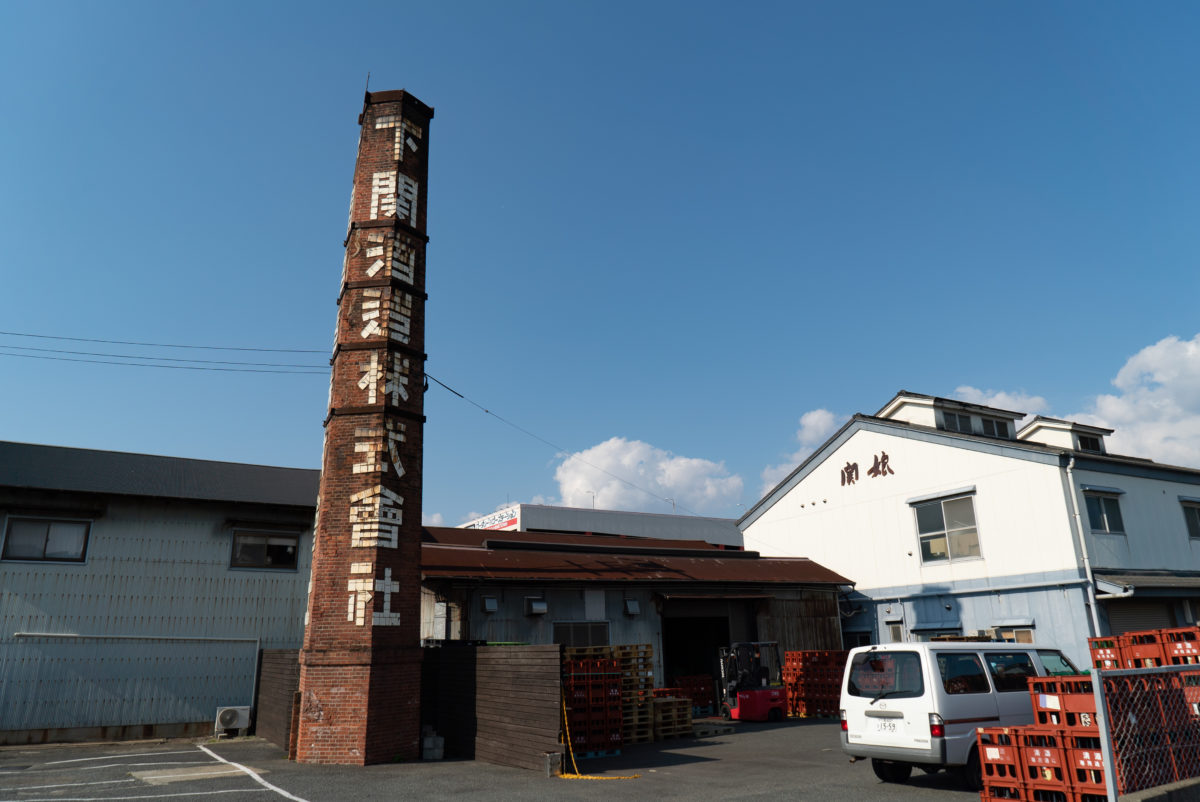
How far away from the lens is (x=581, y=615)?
2145 cm

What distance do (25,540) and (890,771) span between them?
2072 cm

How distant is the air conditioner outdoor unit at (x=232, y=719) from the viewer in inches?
772

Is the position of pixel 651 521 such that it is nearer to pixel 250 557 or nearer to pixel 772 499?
pixel 772 499

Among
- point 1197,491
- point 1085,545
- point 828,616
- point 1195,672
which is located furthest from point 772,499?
point 1195,672

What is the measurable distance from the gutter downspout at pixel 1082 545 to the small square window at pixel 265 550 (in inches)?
868

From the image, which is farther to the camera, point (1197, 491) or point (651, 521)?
point (651, 521)

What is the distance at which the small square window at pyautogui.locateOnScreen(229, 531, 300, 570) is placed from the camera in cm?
2134

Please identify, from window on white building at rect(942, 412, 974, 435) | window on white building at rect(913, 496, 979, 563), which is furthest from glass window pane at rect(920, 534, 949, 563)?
window on white building at rect(942, 412, 974, 435)

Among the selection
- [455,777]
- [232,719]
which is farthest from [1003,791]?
[232,719]

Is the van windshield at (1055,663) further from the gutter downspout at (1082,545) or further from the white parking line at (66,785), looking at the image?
the white parking line at (66,785)

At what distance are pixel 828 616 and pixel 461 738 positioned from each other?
15246mm

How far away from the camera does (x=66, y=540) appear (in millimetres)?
19531

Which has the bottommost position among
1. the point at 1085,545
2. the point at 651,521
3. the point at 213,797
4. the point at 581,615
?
the point at 213,797

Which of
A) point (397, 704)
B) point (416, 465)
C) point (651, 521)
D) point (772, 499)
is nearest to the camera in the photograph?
point (397, 704)
